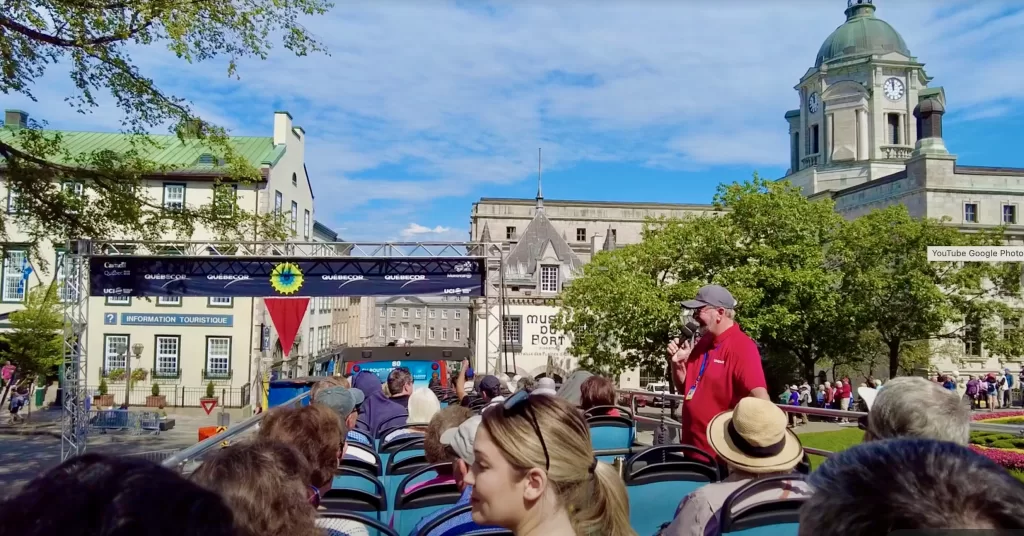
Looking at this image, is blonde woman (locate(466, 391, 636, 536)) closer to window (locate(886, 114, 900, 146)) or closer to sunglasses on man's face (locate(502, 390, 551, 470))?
sunglasses on man's face (locate(502, 390, 551, 470))

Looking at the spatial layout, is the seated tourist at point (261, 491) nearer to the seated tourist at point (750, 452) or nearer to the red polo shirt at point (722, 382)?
the seated tourist at point (750, 452)

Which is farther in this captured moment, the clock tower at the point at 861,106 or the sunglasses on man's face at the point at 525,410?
the clock tower at the point at 861,106

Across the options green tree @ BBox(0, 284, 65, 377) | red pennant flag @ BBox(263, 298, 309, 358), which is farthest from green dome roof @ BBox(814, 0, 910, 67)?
green tree @ BBox(0, 284, 65, 377)

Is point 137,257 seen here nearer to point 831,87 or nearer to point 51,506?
point 51,506

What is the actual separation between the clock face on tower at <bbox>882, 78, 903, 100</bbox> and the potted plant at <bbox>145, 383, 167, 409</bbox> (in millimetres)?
66639

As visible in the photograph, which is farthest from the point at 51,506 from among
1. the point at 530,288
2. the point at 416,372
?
the point at 530,288

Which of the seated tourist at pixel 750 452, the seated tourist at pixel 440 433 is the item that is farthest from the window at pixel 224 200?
the seated tourist at pixel 750 452

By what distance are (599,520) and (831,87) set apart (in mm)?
77708

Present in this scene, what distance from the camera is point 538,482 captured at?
254 cm

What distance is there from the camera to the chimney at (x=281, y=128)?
41906 millimetres

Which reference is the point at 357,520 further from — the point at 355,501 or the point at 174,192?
the point at 174,192

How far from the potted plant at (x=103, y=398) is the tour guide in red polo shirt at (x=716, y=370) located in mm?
34821

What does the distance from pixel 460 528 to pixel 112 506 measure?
2.10 m

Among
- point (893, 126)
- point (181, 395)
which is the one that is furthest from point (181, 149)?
point (893, 126)
